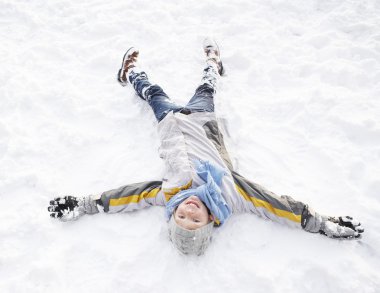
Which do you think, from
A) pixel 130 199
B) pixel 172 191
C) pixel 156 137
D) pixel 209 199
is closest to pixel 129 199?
pixel 130 199

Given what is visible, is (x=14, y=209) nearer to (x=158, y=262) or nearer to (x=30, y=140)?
(x=30, y=140)

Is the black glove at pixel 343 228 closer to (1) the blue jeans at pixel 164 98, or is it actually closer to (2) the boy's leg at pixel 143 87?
(1) the blue jeans at pixel 164 98

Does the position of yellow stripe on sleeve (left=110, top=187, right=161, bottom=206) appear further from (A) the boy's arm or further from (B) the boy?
(A) the boy's arm

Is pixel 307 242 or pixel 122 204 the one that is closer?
pixel 307 242

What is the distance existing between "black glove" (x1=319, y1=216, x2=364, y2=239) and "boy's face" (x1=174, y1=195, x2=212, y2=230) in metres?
0.95

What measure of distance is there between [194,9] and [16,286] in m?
4.37

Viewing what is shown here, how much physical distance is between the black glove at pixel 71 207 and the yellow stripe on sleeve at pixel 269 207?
1.30 m

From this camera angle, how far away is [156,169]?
126 inches

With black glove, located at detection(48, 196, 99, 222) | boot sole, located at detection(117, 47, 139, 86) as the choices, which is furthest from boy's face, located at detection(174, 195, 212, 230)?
boot sole, located at detection(117, 47, 139, 86)

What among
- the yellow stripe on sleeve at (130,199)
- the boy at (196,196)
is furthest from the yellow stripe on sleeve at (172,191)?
the yellow stripe on sleeve at (130,199)

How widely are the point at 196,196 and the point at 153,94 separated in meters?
1.46

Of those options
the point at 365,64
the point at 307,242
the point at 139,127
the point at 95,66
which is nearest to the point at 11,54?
the point at 95,66

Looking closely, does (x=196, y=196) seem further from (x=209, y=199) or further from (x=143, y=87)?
(x=143, y=87)

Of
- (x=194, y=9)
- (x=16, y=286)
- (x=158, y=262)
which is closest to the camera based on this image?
(x=16, y=286)
